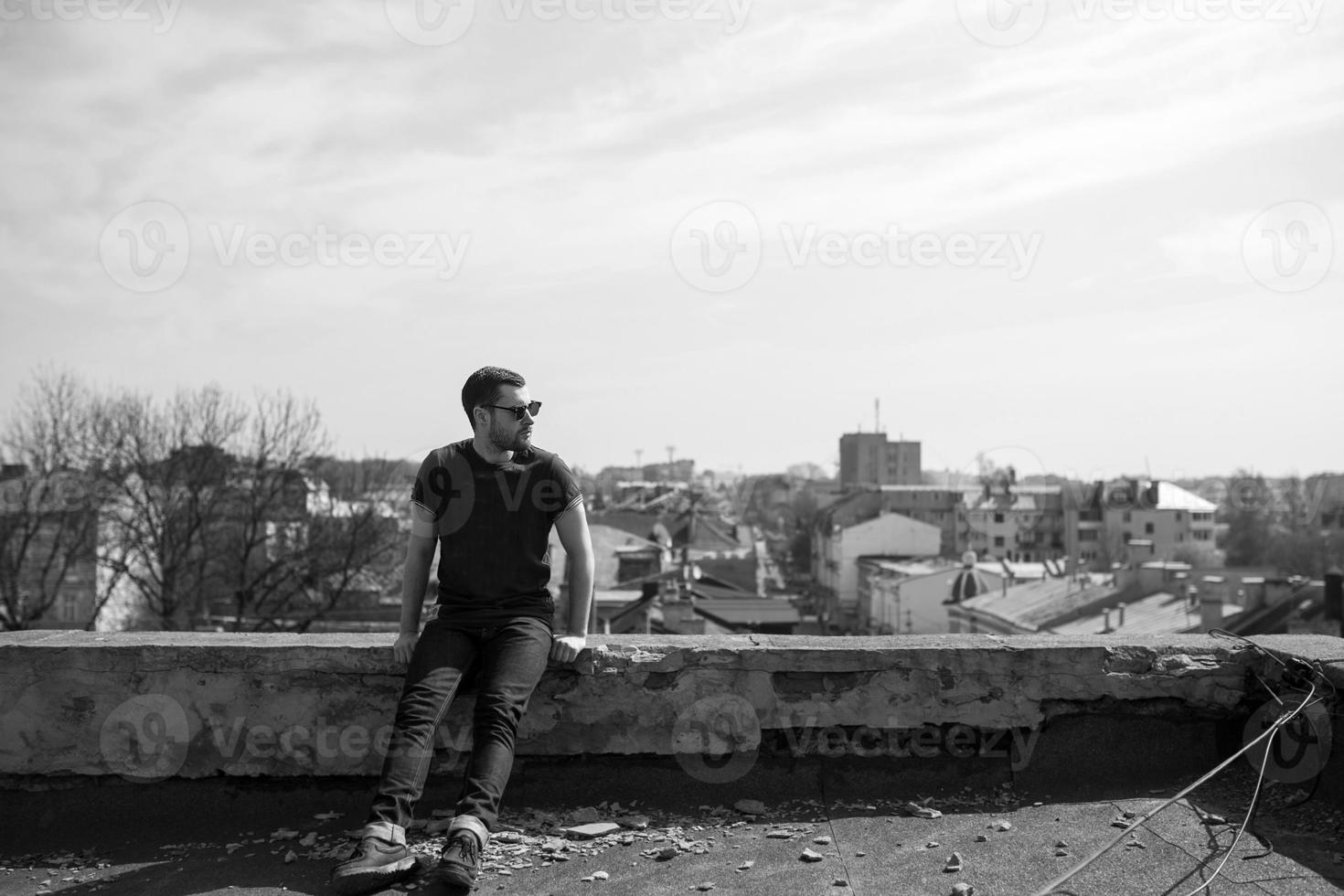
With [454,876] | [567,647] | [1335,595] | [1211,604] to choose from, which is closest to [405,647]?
[567,647]

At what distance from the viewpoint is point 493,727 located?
3.63m

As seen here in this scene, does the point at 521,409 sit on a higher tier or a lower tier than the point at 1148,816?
higher

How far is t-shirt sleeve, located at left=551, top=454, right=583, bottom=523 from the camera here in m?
4.17

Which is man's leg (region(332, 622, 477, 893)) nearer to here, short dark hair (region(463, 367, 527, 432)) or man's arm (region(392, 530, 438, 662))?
man's arm (region(392, 530, 438, 662))

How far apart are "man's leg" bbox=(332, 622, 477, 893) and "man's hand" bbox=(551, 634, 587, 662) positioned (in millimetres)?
318

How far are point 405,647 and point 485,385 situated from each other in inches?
40.7

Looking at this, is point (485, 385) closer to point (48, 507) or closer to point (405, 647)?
point (405, 647)

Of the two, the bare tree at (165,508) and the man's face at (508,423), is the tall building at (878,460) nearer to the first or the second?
the bare tree at (165,508)

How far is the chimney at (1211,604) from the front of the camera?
22.6 meters

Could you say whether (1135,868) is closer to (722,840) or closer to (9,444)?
(722,840)

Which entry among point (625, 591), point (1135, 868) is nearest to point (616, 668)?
point (1135, 868)

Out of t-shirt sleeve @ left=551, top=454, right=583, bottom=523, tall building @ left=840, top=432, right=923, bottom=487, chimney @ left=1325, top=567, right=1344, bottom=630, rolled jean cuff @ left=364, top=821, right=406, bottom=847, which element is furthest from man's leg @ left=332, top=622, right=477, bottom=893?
tall building @ left=840, top=432, right=923, bottom=487

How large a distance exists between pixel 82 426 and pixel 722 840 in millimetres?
29440

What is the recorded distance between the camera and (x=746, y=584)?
4494 cm
